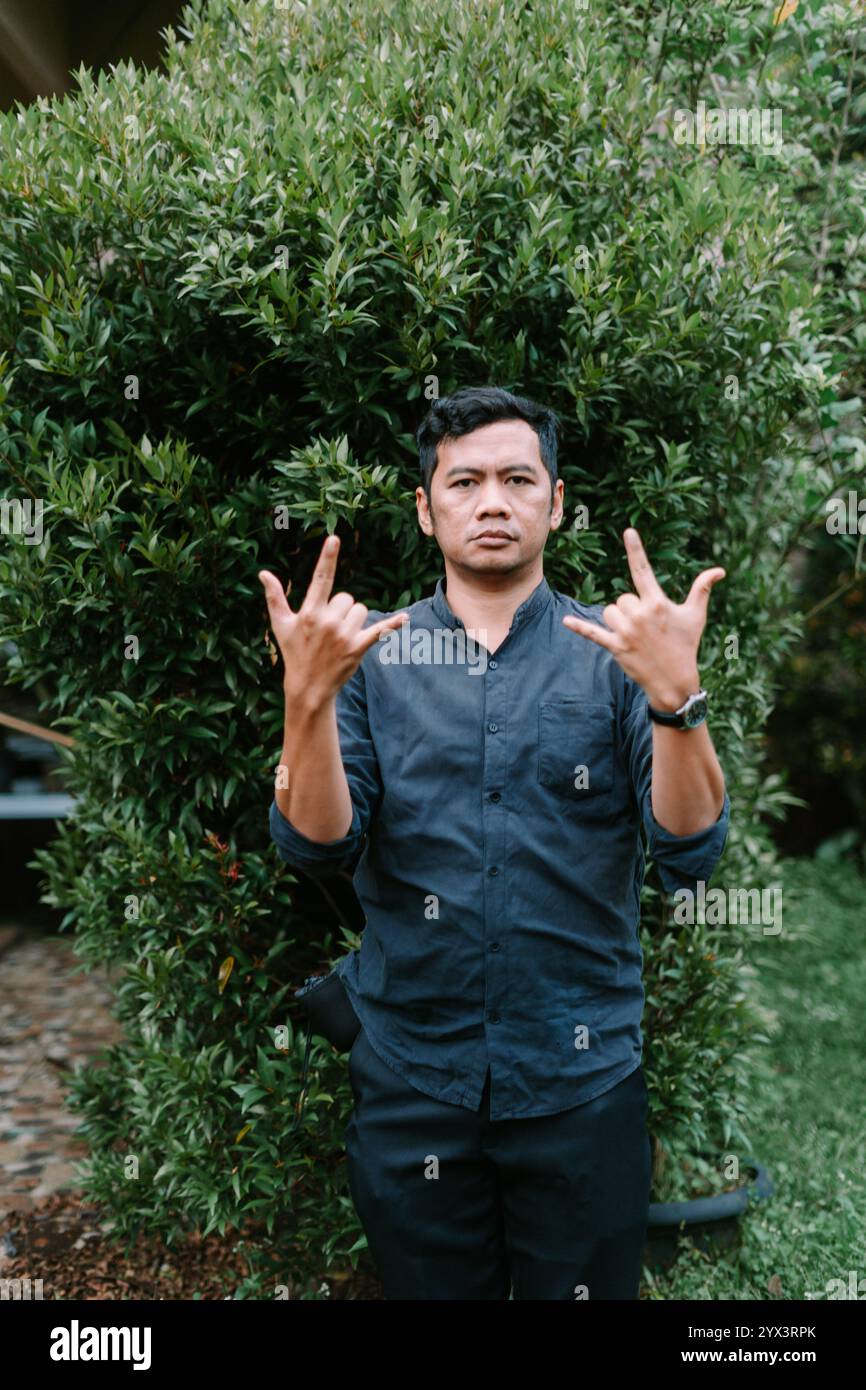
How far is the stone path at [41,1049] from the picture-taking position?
466 cm

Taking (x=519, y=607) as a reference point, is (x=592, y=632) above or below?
below

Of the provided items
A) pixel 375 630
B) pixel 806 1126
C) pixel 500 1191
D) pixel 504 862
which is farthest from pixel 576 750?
pixel 806 1126

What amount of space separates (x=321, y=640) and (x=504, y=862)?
0.61 metres

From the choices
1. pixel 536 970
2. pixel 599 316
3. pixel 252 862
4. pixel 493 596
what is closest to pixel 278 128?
pixel 599 316

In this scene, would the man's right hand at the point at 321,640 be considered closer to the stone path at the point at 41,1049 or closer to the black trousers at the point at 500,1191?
the black trousers at the point at 500,1191

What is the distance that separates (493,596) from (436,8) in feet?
6.27

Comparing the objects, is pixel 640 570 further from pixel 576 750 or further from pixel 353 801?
pixel 353 801

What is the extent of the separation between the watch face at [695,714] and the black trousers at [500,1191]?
0.85 metres

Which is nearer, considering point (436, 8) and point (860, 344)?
point (436, 8)

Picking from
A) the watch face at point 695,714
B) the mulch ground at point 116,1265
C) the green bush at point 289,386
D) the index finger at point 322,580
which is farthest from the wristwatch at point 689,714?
the mulch ground at point 116,1265

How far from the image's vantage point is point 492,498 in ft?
7.58

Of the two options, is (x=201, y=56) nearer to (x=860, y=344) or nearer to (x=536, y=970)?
(x=860, y=344)

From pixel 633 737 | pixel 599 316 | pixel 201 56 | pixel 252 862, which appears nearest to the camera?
pixel 633 737
